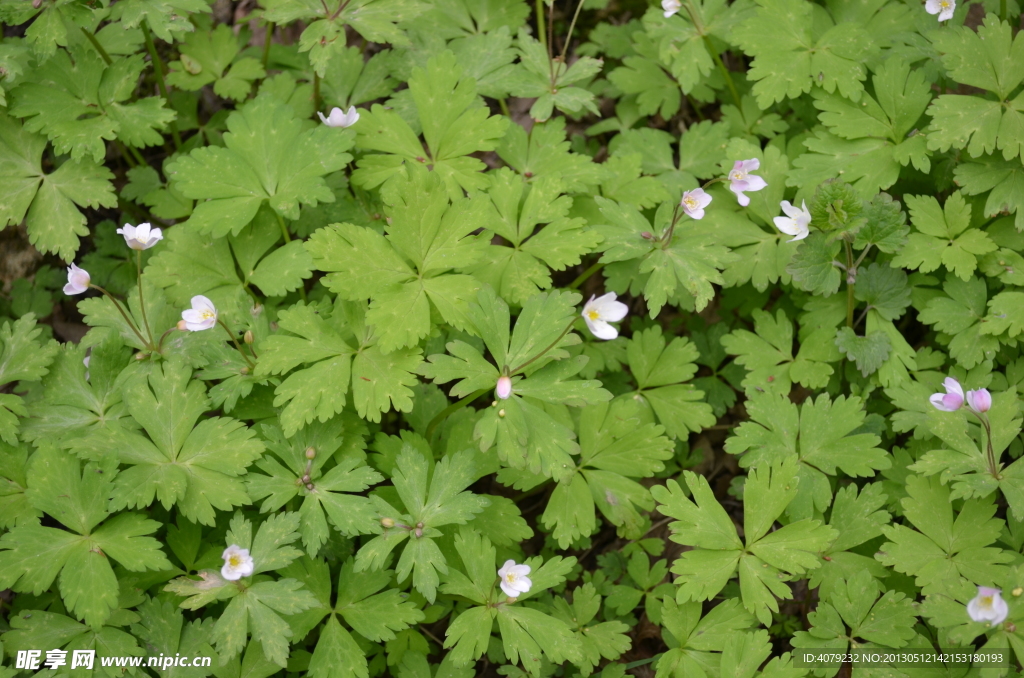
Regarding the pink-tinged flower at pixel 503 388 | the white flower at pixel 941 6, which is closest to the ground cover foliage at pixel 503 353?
the pink-tinged flower at pixel 503 388

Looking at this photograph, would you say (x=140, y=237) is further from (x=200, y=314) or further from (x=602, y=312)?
(x=602, y=312)

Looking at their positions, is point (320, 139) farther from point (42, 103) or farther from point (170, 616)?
point (170, 616)

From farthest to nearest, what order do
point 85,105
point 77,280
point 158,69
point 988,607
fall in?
point 158,69
point 85,105
point 77,280
point 988,607

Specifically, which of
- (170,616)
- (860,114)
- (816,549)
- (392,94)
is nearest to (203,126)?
(392,94)

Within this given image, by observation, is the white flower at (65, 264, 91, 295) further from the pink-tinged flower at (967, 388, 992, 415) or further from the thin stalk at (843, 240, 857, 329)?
the pink-tinged flower at (967, 388, 992, 415)

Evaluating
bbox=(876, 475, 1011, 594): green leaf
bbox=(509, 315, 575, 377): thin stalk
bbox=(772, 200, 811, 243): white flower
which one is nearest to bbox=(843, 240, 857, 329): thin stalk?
bbox=(772, 200, 811, 243): white flower

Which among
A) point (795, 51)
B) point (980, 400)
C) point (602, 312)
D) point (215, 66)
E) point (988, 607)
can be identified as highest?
point (795, 51)

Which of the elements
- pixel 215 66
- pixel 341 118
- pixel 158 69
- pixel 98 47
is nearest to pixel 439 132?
pixel 341 118
